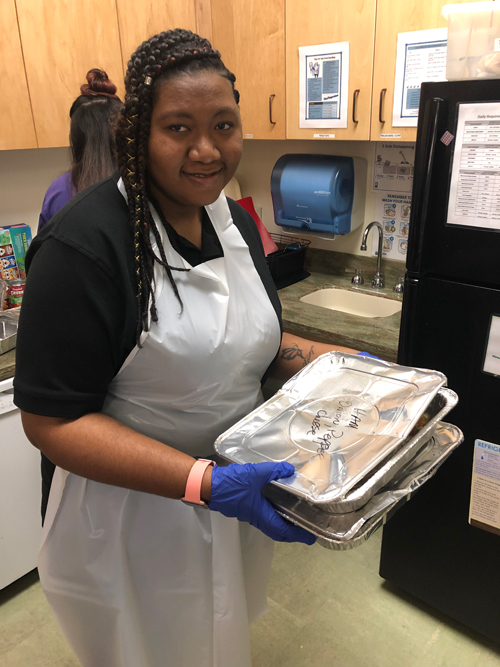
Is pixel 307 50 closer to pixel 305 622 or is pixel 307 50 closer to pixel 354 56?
pixel 354 56

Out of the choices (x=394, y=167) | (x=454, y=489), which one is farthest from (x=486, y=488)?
(x=394, y=167)

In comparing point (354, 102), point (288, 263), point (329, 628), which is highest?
point (354, 102)

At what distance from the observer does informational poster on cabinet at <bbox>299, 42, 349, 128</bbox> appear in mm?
1814

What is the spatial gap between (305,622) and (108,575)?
3.18 feet

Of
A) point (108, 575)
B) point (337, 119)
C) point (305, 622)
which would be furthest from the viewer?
point (337, 119)

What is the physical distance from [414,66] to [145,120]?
47.7 inches

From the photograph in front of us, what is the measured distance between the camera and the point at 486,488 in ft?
4.53

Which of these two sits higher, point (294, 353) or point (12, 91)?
point (12, 91)

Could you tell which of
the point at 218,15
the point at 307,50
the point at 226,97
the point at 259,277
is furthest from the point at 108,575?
the point at 218,15

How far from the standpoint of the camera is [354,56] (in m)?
1.77

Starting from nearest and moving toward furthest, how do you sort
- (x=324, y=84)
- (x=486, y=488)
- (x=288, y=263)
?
(x=486, y=488), (x=324, y=84), (x=288, y=263)

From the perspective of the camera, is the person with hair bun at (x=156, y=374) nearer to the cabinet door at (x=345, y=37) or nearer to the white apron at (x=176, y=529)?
the white apron at (x=176, y=529)

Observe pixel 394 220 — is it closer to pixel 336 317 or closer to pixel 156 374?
pixel 336 317

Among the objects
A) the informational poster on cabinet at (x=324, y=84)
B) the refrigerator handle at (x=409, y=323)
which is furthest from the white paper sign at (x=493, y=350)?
the informational poster on cabinet at (x=324, y=84)
